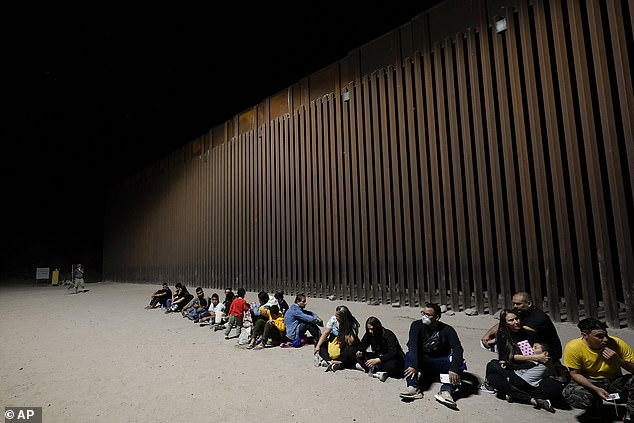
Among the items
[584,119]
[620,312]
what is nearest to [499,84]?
[584,119]

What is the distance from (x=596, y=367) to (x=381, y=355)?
2018mm

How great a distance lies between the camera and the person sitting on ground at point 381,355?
4.29 meters

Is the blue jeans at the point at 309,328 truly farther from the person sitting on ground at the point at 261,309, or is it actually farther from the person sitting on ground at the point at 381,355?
the person sitting on ground at the point at 381,355

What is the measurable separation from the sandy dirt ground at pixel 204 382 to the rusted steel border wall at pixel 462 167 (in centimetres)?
82

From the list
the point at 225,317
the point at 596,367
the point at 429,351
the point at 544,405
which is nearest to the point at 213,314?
the point at 225,317

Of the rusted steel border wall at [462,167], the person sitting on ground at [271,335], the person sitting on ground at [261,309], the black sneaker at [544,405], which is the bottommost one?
the black sneaker at [544,405]

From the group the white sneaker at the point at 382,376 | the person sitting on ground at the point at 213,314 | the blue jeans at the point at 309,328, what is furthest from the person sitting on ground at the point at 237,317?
the white sneaker at the point at 382,376

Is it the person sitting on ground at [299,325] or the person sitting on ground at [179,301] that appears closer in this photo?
the person sitting on ground at [299,325]

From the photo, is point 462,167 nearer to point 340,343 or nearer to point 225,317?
point 340,343

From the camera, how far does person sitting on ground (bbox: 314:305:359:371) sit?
183 inches

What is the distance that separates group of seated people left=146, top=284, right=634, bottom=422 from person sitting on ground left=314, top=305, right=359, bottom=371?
12 millimetres

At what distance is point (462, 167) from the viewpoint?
7.15 m

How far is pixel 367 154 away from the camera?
8.82 meters

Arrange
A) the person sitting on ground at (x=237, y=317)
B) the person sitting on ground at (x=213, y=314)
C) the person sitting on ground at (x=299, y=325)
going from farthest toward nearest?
the person sitting on ground at (x=213, y=314)
the person sitting on ground at (x=237, y=317)
the person sitting on ground at (x=299, y=325)
